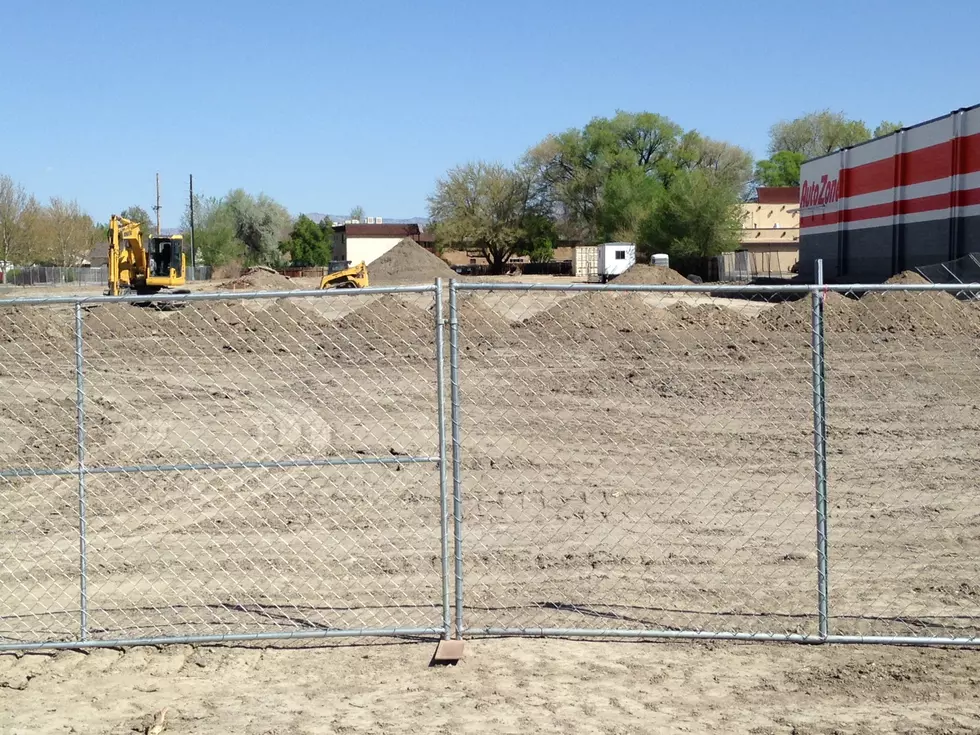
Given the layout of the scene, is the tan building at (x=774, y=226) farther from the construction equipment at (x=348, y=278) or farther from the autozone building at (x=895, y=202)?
the construction equipment at (x=348, y=278)

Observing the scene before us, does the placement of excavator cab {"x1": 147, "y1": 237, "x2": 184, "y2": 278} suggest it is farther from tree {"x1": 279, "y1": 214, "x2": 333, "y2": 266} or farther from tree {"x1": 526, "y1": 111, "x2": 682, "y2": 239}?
tree {"x1": 279, "y1": 214, "x2": 333, "y2": 266}

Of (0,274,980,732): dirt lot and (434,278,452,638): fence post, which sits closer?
(0,274,980,732): dirt lot

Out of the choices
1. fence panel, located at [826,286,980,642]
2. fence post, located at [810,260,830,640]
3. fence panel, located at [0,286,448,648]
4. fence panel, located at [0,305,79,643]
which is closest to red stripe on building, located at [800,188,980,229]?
fence panel, located at [826,286,980,642]

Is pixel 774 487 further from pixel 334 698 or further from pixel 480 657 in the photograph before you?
pixel 334 698

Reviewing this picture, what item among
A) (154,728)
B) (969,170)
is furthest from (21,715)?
(969,170)

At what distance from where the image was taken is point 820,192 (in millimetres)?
49562

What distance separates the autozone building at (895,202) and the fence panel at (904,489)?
17830 millimetres

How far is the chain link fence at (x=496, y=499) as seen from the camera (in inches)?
260

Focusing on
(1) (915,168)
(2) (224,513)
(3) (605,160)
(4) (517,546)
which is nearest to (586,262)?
(3) (605,160)

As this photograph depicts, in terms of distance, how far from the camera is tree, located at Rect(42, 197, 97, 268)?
249 feet

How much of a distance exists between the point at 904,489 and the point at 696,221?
59487 millimetres

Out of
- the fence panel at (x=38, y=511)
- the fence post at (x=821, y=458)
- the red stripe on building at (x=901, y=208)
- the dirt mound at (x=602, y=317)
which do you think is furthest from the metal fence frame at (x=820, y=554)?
the red stripe on building at (x=901, y=208)

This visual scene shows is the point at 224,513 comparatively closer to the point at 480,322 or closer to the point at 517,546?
the point at 517,546

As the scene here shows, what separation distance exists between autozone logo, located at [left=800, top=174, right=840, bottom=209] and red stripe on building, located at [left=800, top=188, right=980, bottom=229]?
2.18 feet
